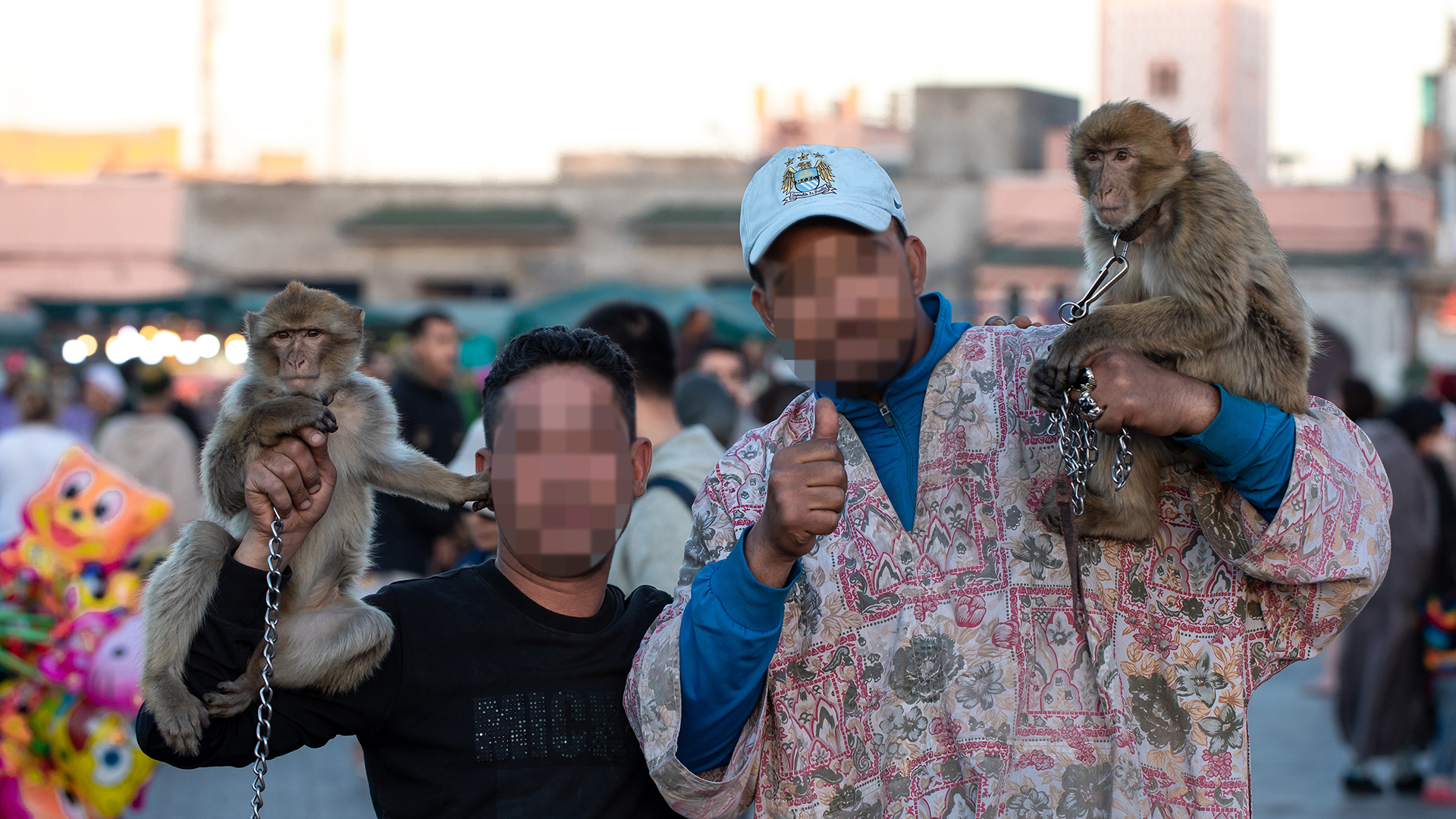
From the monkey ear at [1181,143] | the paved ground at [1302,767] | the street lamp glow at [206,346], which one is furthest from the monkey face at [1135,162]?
the street lamp glow at [206,346]

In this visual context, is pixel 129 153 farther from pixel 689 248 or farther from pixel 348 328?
pixel 348 328

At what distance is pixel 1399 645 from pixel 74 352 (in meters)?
15.1

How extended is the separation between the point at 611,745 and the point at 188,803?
559 cm

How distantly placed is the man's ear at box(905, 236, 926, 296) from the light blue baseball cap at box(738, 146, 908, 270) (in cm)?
4

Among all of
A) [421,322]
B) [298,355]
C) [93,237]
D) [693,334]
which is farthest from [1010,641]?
[93,237]

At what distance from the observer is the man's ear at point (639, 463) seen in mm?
2199

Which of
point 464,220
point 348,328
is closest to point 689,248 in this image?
point 464,220

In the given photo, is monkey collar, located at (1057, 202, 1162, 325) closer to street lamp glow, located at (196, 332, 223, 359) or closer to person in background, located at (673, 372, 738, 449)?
person in background, located at (673, 372, 738, 449)

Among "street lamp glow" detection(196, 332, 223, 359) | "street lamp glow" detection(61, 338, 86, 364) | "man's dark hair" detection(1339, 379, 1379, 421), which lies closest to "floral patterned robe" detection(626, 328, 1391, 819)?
"man's dark hair" detection(1339, 379, 1379, 421)

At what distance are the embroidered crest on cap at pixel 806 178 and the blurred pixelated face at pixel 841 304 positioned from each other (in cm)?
6

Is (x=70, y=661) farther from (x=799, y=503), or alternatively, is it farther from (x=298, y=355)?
(x=799, y=503)

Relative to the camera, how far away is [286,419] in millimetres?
2068

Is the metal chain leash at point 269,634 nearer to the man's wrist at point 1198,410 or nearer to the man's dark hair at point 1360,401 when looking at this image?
the man's wrist at point 1198,410

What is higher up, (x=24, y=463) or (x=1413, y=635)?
(x=24, y=463)
